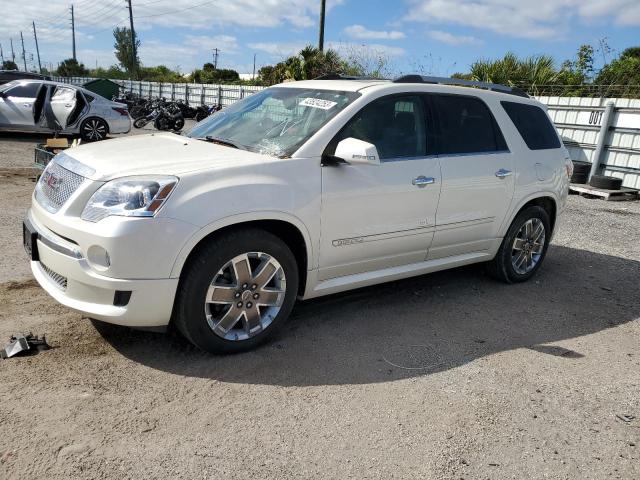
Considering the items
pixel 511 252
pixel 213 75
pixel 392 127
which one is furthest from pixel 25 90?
pixel 213 75

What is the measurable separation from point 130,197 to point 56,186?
0.76 meters

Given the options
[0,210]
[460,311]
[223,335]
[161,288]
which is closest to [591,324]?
[460,311]

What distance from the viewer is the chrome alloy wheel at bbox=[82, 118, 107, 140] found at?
1393 centimetres

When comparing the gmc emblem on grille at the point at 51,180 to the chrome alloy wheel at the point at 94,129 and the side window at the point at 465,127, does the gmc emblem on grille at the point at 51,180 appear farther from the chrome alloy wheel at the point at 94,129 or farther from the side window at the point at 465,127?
the chrome alloy wheel at the point at 94,129

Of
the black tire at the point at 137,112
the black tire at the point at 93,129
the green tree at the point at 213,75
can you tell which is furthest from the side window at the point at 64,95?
the green tree at the point at 213,75

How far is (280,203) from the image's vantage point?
3.52 meters

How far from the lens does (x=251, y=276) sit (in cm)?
353

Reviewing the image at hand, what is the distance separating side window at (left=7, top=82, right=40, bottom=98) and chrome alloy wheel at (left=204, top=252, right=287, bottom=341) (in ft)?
41.5

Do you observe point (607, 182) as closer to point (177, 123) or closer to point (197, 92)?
point (177, 123)

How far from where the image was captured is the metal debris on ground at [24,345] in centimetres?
337

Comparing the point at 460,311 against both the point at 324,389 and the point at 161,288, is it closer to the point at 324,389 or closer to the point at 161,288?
the point at 324,389

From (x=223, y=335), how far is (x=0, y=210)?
15.9ft

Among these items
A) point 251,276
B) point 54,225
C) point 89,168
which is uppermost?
point 89,168

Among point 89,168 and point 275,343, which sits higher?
point 89,168
